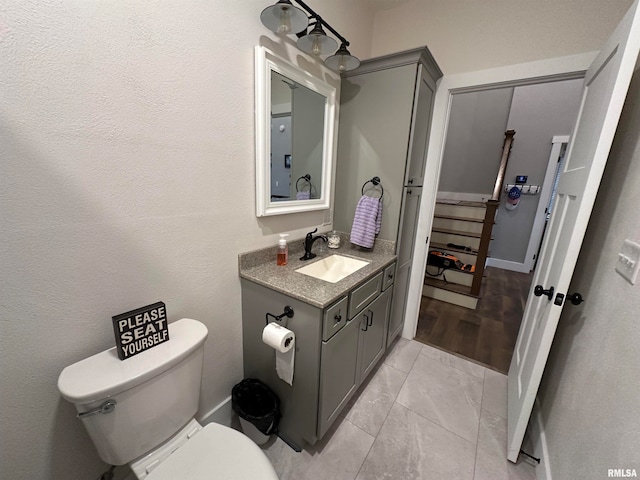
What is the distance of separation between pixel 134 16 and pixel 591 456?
2.13 meters

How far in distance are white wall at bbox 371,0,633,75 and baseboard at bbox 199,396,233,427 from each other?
263 cm

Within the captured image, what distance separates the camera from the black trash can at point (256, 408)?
126 cm

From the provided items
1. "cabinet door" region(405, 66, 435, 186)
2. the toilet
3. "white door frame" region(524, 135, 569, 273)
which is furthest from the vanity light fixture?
"white door frame" region(524, 135, 569, 273)

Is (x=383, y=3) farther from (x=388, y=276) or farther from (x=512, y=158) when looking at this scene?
(x=512, y=158)

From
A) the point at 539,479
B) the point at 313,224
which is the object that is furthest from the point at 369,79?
the point at 539,479

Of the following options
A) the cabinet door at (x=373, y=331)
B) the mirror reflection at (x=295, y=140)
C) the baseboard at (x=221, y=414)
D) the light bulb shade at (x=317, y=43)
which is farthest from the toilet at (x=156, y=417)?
the light bulb shade at (x=317, y=43)

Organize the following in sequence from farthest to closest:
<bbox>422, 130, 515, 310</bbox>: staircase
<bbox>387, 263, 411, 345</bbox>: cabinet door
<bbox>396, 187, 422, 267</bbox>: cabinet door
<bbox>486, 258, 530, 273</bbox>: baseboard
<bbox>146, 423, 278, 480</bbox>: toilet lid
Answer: <bbox>486, 258, 530, 273</bbox>: baseboard
<bbox>422, 130, 515, 310</bbox>: staircase
<bbox>387, 263, 411, 345</bbox>: cabinet door
<bbox>396, 187, 422, 267</bbox>: cabinet door
<bbox>146, 423, 278, 480</bbox>: toilet lid

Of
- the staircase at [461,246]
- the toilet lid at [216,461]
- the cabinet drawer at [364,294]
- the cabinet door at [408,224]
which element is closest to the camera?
the toilet lid at [216,461]

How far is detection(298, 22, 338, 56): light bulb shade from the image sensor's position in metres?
1.25

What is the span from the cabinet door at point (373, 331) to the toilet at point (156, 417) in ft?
2.70

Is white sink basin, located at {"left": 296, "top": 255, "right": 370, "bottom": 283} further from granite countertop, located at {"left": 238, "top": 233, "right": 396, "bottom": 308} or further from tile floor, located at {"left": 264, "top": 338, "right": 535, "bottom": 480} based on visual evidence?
tile floor, located at {"left": 264, "top": 338, "right": 535, "bottom": 480}

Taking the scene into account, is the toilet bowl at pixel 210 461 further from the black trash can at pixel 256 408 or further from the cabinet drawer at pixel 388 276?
the cabinet drawer at pixel 388 276

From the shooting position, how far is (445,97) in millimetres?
1843

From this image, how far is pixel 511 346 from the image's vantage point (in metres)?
2.27
